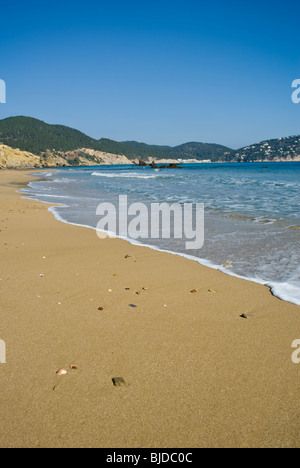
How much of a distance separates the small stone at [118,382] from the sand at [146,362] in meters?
0.03

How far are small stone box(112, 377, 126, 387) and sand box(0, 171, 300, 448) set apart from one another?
0.03 meters

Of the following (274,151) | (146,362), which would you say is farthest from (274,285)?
(274,151)

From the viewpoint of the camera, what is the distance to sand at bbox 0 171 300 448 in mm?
1814

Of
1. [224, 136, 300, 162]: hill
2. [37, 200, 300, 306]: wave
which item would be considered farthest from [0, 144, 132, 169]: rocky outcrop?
[37, 200, 300, 306]: wave

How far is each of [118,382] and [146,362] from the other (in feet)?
1.02

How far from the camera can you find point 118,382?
219 cm

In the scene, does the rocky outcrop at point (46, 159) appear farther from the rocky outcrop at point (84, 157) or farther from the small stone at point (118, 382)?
the small stone at point (118, 382)

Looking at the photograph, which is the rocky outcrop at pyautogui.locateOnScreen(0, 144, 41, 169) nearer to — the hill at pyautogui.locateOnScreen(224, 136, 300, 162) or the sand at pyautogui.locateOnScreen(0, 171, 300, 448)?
the sand at pyautogui.locateOnScreen(0, 171, 300, 448)

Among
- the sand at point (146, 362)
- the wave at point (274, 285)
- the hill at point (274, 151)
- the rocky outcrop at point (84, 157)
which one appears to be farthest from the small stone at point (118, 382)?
the hill at point (274, 151)

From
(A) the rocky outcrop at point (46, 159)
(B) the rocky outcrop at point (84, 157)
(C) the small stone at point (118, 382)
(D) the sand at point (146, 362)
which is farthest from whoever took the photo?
(B) the rocky outcrop at point (84, 157)

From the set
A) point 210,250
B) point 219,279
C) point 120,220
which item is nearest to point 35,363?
point 219,279

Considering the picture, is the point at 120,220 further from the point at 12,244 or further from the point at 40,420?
the point at 40,420

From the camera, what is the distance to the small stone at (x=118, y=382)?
7.11ft
